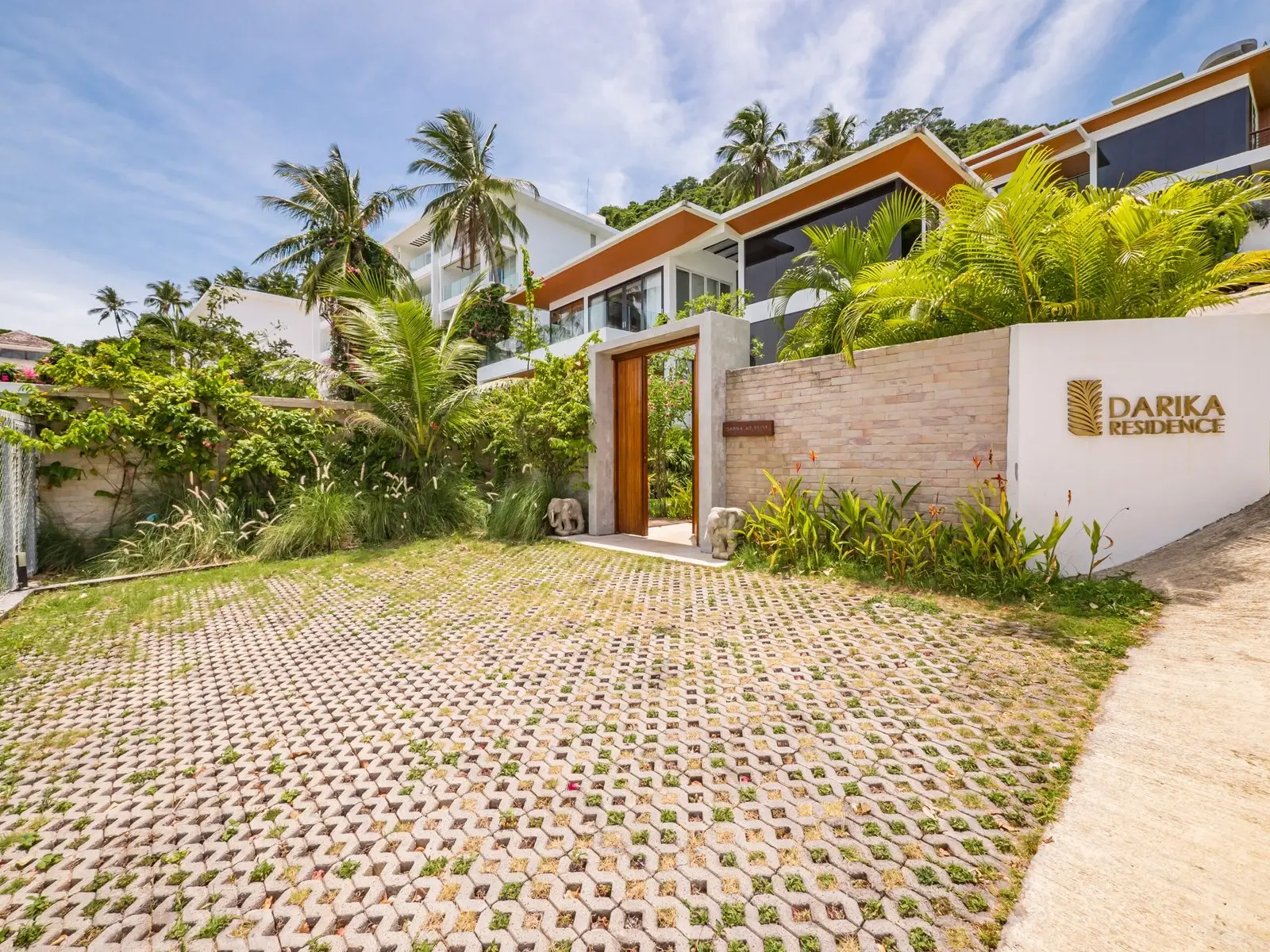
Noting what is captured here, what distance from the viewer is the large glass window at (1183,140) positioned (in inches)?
573

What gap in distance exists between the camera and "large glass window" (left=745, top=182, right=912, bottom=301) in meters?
12.6

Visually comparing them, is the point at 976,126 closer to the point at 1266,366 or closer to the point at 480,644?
the point at 1266,366

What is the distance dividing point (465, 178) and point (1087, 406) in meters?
20.5

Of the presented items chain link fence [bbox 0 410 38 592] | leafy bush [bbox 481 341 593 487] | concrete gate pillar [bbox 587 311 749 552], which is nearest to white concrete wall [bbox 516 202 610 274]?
leafy bush [bbox 481 341 593 487]

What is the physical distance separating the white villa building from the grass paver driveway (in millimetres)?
16321

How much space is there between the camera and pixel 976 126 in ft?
89.2

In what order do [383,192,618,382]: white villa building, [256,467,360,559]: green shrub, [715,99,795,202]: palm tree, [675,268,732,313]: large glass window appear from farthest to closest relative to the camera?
[715,99,795,202]: palm tree
[383,192,618,382]: white villa building
[675,268,732,313]: large glass window
[256,467,360,559]: green shrub

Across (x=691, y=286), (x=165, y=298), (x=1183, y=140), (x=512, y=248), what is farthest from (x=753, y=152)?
(x=165, y=298)

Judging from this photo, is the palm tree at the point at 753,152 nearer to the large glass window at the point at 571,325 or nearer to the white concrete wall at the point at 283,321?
the large glass window at the point at 571,325

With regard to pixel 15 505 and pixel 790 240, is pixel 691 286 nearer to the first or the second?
pixel 790 240

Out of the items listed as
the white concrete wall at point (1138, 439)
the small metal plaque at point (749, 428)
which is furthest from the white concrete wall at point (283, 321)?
the white concrete wall at point (1138, 439)

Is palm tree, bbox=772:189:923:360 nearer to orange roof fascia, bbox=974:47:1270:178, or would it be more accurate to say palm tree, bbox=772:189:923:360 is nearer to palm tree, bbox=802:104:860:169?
orange roof fascia, bbox=974:47:1270:178

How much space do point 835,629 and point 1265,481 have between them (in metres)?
3.87

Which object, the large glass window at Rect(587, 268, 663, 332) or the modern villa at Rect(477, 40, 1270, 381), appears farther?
the large glass window at Rect(587, 268, 663, 332)
